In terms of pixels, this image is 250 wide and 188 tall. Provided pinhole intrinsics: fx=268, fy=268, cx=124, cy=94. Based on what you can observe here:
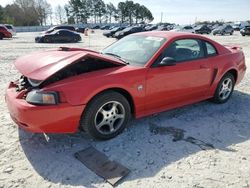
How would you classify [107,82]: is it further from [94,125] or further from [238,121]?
[238,121]

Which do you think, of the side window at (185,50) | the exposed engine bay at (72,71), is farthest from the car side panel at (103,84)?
the side window at (185,50)

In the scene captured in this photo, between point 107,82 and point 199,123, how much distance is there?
188 centimetres

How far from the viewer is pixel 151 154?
3484mm

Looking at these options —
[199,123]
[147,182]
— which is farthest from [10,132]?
[199,123]

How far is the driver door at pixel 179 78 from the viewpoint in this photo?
406 cm

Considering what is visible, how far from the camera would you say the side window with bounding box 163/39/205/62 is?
4.36m

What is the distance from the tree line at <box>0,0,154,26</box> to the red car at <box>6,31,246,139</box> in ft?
214

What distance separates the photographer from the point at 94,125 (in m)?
3.60

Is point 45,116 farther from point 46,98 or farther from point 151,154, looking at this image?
point 151,154

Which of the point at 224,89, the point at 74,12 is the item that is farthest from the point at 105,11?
the point at 224,89

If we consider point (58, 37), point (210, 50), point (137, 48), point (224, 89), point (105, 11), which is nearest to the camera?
point (137, 48)

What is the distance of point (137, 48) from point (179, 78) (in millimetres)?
857

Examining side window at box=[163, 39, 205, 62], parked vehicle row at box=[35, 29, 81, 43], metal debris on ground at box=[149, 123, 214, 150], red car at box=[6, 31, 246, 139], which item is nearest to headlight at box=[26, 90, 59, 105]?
red car at box=[6, 31, 246, 139]

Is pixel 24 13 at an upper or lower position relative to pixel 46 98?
upper
